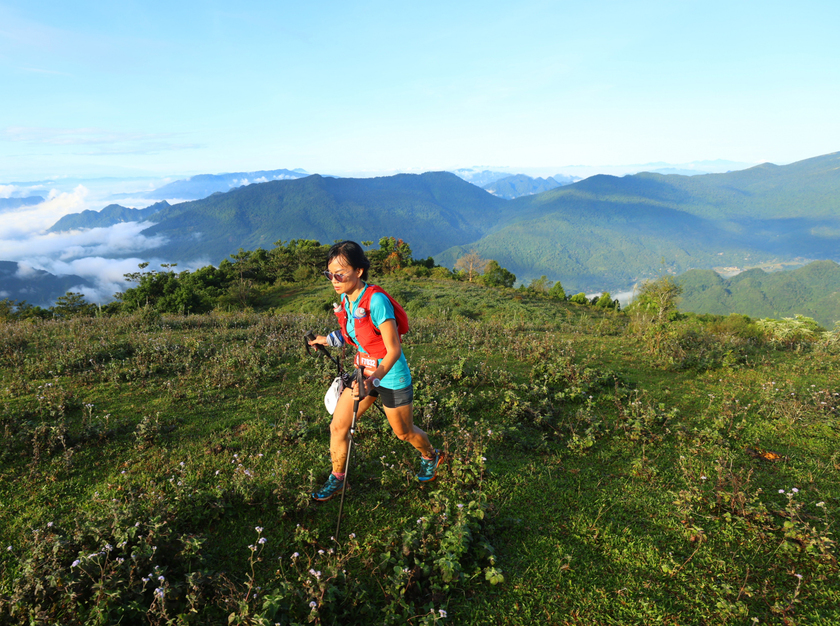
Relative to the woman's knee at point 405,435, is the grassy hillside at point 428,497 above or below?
below

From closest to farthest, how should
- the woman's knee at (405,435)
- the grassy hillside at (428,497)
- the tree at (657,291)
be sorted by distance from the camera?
the grassy hillside at (428,497), the woman's knee at (405,435), the tree at (657,291)

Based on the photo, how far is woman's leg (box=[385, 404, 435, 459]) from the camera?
4.12m

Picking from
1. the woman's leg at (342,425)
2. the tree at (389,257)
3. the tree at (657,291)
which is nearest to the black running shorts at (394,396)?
the woman's leg at (342,425)

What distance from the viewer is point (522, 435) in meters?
5.85

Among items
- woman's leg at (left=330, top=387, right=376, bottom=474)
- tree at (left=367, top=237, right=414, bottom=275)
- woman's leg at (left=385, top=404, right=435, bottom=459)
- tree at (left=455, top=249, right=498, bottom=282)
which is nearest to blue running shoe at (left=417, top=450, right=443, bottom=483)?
woman's leg at (left=385, top=404, right=435, bottom=459)

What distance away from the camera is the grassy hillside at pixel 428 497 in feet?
10.4

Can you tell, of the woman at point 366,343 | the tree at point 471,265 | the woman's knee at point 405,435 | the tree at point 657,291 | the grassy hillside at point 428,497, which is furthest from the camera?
the tree at point 471,265

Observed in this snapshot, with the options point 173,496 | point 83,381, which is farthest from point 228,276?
point 173,496

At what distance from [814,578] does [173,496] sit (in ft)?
20.1

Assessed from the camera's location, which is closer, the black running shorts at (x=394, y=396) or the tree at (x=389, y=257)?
the black running shorts at (x=394, y=396)

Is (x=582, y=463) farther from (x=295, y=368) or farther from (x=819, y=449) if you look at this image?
(x=295, y=368)

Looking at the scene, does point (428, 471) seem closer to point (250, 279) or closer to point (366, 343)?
point (366, 343)

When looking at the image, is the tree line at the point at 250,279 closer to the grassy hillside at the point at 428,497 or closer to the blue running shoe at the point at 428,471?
the grassy hillside at the point at 428,497

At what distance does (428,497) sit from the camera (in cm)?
449
